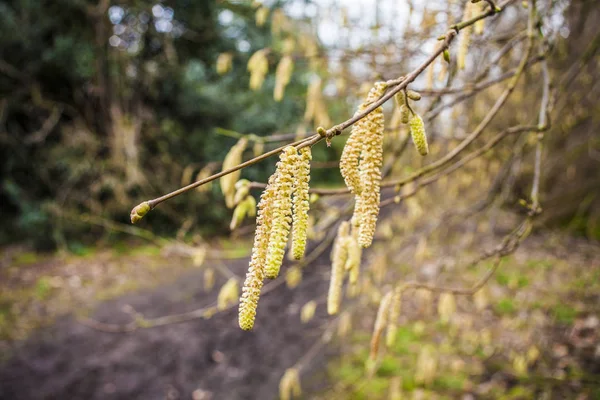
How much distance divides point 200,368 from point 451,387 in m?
2.41

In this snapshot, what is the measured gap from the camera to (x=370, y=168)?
0.75 meters

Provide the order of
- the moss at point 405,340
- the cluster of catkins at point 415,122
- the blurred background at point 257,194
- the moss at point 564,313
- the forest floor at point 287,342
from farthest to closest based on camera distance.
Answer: the moss at point 564,313, the moss at point 405,340, the forest floor at point 287,342, the blurred background at point 257,194, the cluster of catkins at point 415,122

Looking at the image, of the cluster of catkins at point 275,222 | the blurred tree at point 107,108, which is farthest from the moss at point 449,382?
the blurred tree at point 107,108

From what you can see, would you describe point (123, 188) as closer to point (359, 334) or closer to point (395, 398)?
point (359, 334)

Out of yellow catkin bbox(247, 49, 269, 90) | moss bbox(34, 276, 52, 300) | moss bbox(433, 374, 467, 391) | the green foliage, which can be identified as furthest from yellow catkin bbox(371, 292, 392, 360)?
moss bbox(34, 276, 52, 300)

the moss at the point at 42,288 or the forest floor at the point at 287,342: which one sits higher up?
the forest floor at the point at 287,342

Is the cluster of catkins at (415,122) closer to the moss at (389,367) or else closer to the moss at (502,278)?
the moss at (389,367)

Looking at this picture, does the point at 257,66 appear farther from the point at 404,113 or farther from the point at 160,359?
the point at 160,359

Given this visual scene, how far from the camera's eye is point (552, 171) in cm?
704

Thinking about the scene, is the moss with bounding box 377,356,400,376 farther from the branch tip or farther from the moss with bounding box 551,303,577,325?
the branch tip

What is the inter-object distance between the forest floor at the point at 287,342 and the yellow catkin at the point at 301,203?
2077 millimetres

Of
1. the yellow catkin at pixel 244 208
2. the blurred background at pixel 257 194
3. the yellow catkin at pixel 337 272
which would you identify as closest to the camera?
the yellow catkin at pixel 337 272

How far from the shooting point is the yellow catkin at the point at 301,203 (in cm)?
68

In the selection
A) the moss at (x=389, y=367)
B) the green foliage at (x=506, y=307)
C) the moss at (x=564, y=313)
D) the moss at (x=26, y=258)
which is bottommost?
the moss at (x=26, y=258)
